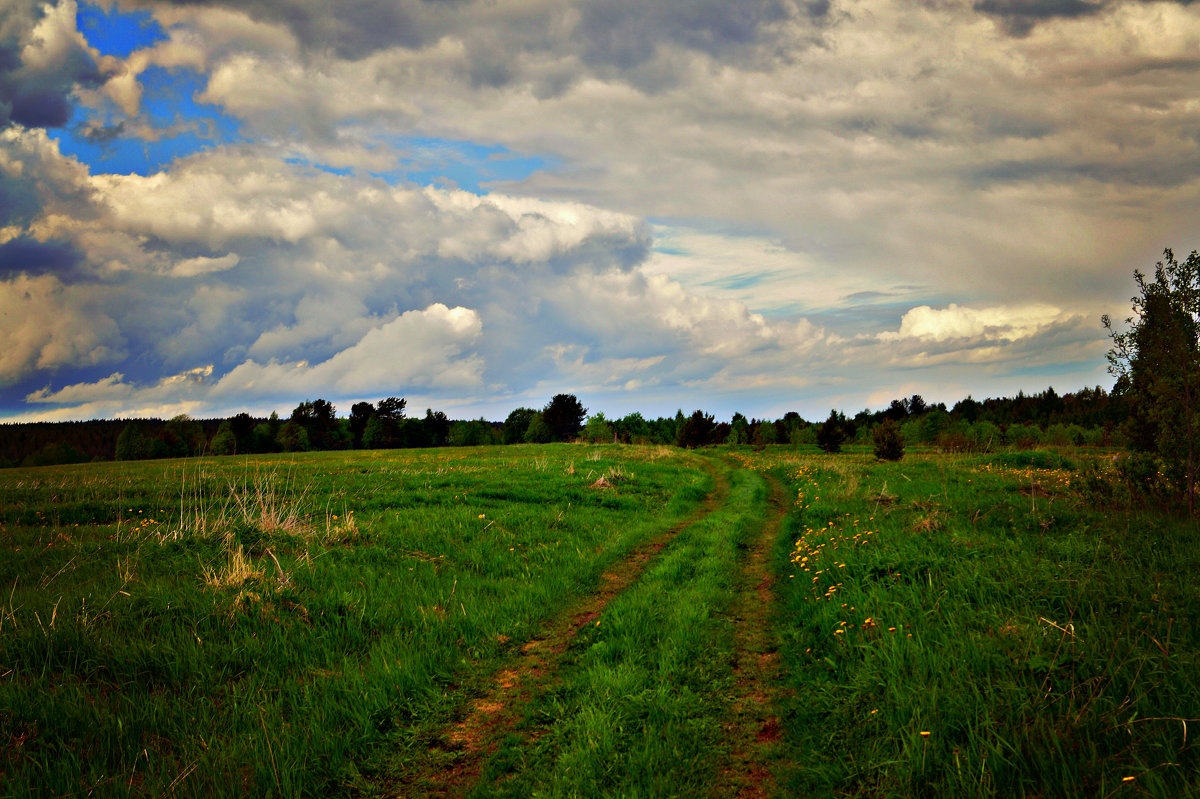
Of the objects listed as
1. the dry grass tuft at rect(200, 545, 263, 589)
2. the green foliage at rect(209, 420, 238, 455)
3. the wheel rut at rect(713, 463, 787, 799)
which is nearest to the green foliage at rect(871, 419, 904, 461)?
the wheel rut at rect(713, 463, 787, 799)

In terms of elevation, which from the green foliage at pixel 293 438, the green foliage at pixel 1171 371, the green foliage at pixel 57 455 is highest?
the green foliage at pixel 1171 371

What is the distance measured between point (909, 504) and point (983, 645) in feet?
30.3

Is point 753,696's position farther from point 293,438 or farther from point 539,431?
point 293,438

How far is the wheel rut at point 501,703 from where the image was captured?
14.2 feet

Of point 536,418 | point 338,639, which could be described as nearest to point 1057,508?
point 338,639

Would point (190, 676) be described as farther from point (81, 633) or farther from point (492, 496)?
point (492, 496)

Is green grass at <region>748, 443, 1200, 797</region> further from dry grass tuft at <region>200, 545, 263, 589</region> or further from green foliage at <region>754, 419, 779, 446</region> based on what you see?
green foliage at <region>754, 419, 779, 446</region>

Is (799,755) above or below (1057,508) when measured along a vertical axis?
below

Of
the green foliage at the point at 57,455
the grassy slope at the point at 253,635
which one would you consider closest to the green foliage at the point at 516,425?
the green foliage at the point at 57,455

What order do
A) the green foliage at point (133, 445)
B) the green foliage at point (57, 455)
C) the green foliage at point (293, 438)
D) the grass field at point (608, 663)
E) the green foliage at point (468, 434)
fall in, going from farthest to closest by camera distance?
the green foliage at point (468, 434) → the green foliage at point (293, 438) → the green foliage at point (133, 445) → the green foliage at point (57, 455) → the grass field at point (608, 663)

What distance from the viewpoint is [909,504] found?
1330cm

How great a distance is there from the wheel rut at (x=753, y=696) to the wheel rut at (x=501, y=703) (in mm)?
2028

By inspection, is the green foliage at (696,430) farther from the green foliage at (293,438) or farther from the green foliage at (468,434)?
the green foliage at (293,438)

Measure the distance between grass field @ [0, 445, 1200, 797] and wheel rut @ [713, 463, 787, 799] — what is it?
3 cm
